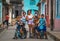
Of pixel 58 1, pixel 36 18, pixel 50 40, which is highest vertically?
pixel 58 1

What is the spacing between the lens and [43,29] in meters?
20.2

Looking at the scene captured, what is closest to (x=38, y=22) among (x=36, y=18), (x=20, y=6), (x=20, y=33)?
(x=36, y=18)

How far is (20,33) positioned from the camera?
20156mm

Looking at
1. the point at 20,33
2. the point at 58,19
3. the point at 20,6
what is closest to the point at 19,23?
the point at 20,33

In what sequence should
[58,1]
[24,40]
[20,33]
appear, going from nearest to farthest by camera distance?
1. [24,40]
2. [20,33]
3. [58,1]

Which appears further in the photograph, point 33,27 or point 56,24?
point 56,24

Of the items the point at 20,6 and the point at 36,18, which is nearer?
the point at 36,18

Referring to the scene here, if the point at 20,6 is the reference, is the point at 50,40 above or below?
below

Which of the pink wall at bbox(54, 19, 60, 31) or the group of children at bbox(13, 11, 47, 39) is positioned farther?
the pink wall at bbox(54, 19, 60, 31)

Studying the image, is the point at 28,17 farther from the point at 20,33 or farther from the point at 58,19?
the point at 58,19

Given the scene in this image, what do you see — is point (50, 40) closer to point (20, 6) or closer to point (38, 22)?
point (38, 22)

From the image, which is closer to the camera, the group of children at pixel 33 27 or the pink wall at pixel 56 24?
the group of children at pixel 33 27

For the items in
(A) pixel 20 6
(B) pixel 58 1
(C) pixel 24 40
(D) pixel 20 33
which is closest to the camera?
(C) pixel 24 40

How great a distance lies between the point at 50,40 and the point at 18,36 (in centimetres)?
252
